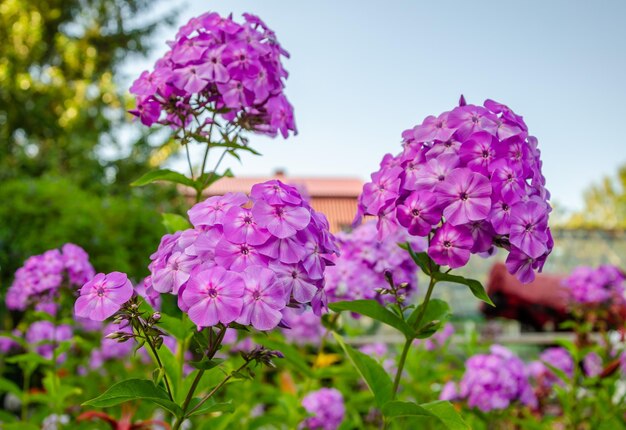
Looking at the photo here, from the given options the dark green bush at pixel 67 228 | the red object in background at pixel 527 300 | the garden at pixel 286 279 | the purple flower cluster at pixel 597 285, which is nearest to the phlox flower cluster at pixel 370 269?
the garden at pixel 286 279

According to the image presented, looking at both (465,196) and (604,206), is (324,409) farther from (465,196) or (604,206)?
(604,206)

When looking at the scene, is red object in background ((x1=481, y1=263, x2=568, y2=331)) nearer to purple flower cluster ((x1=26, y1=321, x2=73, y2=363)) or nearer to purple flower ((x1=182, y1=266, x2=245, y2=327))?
purple flower cluster ((x1=26, y1=321, x2=73, y2=363))

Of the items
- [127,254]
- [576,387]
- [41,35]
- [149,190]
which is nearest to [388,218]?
[576,387]

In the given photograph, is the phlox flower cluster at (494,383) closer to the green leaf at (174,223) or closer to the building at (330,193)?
the green leaf at (174,223)

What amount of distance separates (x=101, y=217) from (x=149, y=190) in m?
5.25

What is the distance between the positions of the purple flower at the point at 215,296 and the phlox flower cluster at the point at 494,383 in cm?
243

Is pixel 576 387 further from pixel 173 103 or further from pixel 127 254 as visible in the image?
pixel 127 254

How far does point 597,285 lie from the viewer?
4488 mm

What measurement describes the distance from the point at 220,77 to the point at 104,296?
0.89m

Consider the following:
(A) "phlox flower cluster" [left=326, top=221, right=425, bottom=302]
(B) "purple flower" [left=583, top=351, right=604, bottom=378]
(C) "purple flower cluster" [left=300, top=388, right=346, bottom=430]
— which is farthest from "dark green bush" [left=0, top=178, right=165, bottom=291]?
(A) "phlox flower cluster" [left=326, top=221, right=425, bottom=302]

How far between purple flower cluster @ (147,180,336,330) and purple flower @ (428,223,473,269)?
287 millimetres

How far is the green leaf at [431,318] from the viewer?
1811 millimetres

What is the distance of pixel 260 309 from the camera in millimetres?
1316

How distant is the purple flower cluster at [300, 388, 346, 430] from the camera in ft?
11.8
